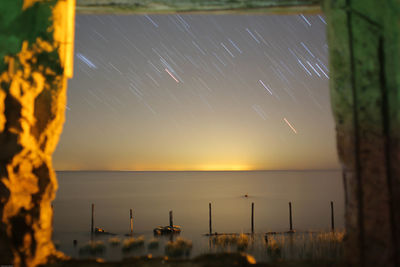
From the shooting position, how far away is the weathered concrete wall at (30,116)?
9.44 feet

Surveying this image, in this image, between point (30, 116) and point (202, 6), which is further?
point (202, 6)

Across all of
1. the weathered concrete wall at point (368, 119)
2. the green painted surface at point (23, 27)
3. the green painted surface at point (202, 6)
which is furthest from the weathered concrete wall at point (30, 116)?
the weathered concrete wall at point (368, 119)

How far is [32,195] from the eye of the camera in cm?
297

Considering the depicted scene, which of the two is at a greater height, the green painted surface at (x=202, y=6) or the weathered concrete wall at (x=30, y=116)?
the green painted surface at (x=202, y=6)

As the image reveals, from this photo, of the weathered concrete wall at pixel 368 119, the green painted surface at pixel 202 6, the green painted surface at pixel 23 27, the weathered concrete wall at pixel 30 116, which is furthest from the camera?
the green painted surface at pixel 202 6

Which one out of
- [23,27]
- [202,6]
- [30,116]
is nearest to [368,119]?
[202,6]

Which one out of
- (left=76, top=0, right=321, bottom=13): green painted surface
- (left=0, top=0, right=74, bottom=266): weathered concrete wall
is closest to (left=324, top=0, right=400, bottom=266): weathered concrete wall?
(left=76, top=0, right=321, bottom=13): green painted surface

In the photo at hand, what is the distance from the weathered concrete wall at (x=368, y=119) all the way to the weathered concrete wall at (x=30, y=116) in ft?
9.70

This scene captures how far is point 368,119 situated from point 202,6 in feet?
7.26

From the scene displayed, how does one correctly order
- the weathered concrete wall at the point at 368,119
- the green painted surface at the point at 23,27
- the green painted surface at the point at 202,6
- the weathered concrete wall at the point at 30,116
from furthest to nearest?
1. the green painted surface at the point at 202,6
2. the green painted surface at the point at 23,27
3. the weathered concrete wall at the point at 30,116
4. the weathered concrete wall at the point at 368,119

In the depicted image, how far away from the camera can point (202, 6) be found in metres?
3.46

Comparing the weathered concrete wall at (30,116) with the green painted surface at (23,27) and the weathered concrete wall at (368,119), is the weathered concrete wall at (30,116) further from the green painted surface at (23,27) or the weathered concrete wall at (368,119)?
the weathered concrete wall at (368,119)

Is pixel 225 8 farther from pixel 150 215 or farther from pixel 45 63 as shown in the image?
pixel 150 215

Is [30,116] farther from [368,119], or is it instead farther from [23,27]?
[368,119]
